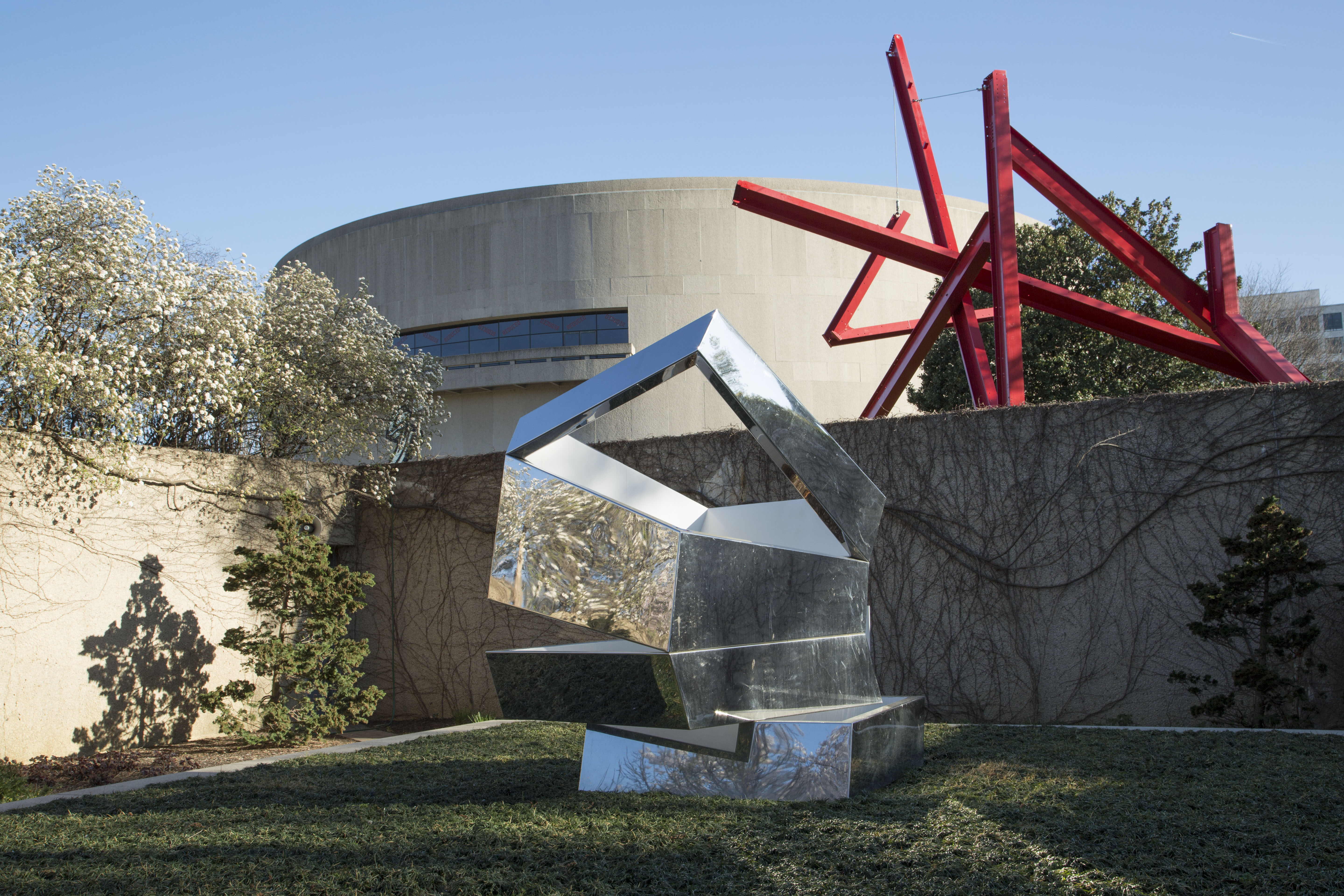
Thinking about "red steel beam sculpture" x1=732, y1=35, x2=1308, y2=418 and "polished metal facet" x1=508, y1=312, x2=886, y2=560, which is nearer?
"polished metal facet" x1=508, y1=312, x2=886, y2=560

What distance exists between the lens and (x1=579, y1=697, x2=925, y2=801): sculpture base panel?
4.50 m

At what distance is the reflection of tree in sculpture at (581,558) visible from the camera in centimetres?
458

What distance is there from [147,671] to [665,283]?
51.2 feet

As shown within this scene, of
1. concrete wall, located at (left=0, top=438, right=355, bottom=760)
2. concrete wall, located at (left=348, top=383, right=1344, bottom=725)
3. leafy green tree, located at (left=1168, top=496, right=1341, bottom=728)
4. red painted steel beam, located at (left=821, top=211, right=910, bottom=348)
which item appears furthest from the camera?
red painted steel beam, located at (left=821, top=211, right=910, bottom=348)

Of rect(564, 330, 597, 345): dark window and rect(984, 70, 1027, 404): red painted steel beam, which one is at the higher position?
rect(564, 330, 597, 345): dark window

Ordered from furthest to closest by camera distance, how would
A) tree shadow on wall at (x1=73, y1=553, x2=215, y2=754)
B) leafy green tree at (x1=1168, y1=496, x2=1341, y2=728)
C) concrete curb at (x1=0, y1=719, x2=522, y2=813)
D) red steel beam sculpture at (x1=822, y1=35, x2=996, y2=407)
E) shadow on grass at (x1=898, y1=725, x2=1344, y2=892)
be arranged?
red steel beam sculpture at (x1=822, y1=35, x2=996, y2=407) < tree shadow on wall at (x1=73, y1=553, x2=215, y2=754) < leafy green tree at (x1=1168, y1=496, x2=1341, y2=728) < concrete curb at (x1=0, y1=719, x2=522, y2=813) < shadow on grass at (x1=898, y1=725, x2=1344, y2=892)

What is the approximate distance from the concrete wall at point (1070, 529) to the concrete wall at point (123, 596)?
4.95m

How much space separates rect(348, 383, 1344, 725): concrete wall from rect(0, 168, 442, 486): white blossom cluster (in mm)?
4666

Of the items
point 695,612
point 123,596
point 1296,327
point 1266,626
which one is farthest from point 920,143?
point 1296,327

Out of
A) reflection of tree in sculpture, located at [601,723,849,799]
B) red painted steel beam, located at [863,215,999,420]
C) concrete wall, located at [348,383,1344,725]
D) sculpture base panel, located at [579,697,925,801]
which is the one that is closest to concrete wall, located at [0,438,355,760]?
concrete wall, located at [348,383,1344,725]

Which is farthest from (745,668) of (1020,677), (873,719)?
(1020,677)

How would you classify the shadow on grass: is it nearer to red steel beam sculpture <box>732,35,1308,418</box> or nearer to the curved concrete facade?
red steel beam sculpture <box>732,35,1308,418</box>

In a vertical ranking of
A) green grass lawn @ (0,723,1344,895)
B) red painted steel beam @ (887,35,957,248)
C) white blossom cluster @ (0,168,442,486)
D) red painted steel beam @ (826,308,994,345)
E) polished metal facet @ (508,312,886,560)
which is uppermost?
red painted steel beam @ (887,35,957,248)

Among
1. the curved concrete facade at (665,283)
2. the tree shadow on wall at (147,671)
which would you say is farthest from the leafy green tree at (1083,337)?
the tree shadow on wall at (147,671)
